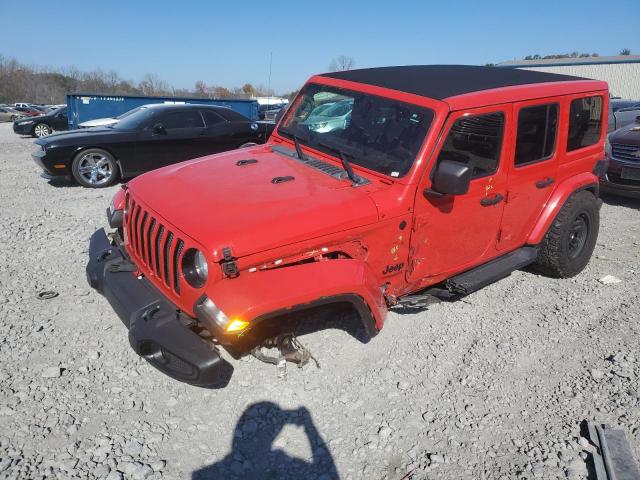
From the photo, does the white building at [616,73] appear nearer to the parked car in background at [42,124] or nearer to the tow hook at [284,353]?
the parked car in background at [42,124]

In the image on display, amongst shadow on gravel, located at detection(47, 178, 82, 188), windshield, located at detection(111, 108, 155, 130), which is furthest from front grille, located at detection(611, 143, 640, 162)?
shadow on gravel, located at detection(47, 178, 82, 188)

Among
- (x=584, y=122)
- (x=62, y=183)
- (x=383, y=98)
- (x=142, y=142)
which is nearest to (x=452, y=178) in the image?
(x=383, y=98)

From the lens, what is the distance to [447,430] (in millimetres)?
2955

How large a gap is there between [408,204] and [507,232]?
137cm

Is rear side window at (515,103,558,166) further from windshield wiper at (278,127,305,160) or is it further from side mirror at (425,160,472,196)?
windshield wiper at (278,127,305,160)

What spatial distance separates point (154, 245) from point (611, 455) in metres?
2.94

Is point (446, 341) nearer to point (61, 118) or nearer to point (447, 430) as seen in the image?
point (447, 430)

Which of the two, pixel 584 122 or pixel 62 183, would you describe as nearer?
pixel 584 122

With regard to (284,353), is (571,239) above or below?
above

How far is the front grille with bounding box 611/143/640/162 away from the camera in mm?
7504

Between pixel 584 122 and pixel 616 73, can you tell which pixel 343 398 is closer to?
pixel 584 122

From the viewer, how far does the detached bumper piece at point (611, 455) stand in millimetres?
2590

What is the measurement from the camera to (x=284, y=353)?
3301 mm

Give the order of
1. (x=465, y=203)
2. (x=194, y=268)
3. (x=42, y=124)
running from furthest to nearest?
(x=42, y=124)
(x=465, y=203)
(x=194, y=268)
